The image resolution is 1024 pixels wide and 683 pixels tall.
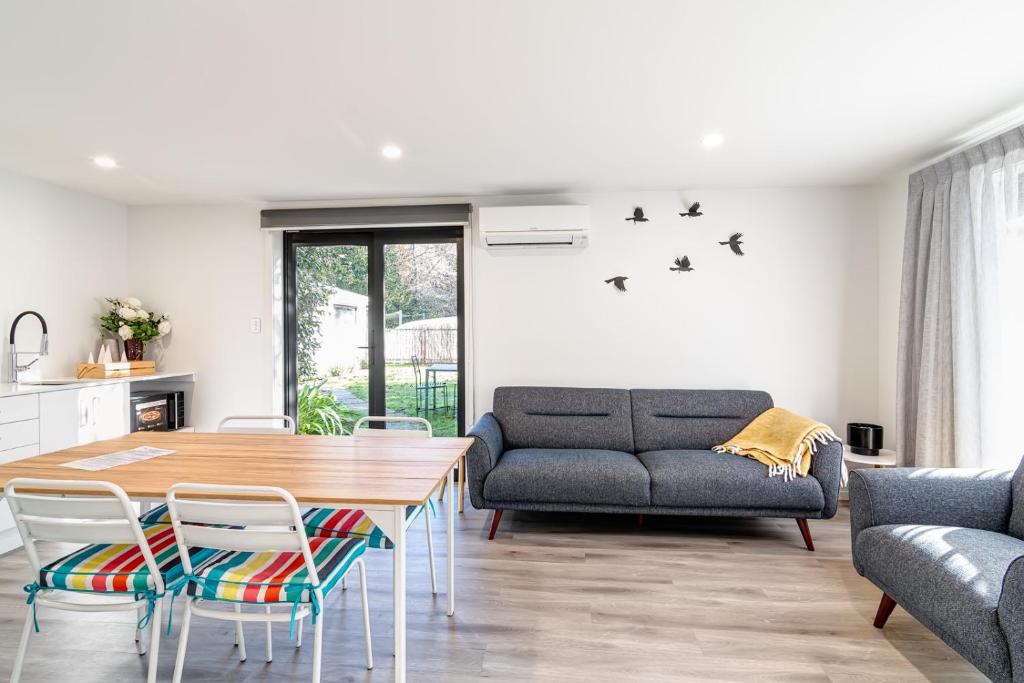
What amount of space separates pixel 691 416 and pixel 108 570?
3171 millimetres

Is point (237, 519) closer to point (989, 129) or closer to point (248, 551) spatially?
point (248, 551)

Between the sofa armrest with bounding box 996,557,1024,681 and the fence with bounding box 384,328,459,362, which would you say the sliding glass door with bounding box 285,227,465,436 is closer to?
the fence with bounding box 384,328,459,362

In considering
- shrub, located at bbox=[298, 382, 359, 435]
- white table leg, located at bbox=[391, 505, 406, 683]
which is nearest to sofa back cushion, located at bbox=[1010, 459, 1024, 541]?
white table leg, located at bbox=[391, 505, 406, 683]

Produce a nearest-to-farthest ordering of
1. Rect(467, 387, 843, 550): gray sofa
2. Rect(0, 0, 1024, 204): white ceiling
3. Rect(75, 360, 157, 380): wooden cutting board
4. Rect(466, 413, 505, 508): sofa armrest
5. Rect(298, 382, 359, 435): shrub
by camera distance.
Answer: Rect(0, 0, 1024, 204): white ceiling < Rect(467, 387, 843, 550): gray sofa < Rect(466, 413, 505, 508): sofa armrest < Rect(75, 360, 157, 380): wooden cutting board < Rect(298, 382, 359, 435): shrub

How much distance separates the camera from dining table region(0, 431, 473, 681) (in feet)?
4.81

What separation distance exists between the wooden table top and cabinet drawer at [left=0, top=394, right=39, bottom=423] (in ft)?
3.38

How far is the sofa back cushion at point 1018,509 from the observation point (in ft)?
6.31

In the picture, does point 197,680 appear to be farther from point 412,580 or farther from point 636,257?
point 636,257

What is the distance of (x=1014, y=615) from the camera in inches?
54.2

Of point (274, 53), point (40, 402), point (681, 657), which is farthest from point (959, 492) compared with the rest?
point (40, 402)

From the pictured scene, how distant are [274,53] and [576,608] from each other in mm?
2588

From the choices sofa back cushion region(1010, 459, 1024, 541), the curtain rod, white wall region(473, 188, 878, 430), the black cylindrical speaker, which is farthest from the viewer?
white wall region(473, 188, 878, 430)

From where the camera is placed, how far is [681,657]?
1.90m

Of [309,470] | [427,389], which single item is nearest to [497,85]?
[309,470]
